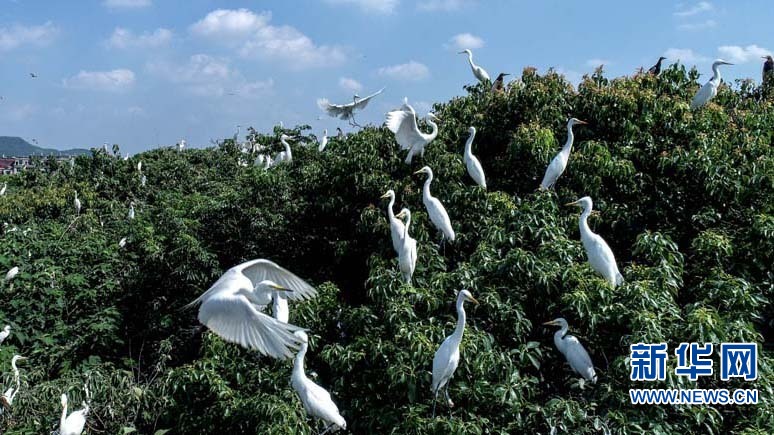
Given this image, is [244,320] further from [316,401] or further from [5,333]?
[5,333]

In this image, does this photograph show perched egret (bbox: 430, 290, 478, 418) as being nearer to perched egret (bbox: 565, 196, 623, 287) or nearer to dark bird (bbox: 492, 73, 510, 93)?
perched egret (bbox: 565, 196, 623, 287)

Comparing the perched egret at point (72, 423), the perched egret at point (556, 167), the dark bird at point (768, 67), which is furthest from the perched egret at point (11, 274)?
the dark bird at point (768, 67)

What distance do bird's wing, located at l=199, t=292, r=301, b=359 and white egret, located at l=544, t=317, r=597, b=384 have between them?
6.75 feet

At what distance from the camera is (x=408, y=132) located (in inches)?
309

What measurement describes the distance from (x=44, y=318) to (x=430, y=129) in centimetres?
551

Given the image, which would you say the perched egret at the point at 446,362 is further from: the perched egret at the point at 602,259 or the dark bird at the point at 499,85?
the dark bird at the point at 499,85

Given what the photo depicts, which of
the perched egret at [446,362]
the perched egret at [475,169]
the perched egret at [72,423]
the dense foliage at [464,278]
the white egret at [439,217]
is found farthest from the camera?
the perched egret at [475,169]

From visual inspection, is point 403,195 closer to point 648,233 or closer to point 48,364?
point 648,233

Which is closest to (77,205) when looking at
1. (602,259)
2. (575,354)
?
(602,259)

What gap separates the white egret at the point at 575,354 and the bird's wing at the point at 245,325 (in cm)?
206

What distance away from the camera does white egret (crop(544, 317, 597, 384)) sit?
195 inches

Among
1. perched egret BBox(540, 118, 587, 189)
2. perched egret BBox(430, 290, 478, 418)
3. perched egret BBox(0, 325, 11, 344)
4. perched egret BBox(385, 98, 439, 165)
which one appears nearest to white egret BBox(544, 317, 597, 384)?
perched egret BBox(430, 290, 478, 418)

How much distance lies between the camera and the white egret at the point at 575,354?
495 centimetres

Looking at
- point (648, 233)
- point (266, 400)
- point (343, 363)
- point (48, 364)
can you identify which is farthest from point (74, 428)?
point (648, 233)
